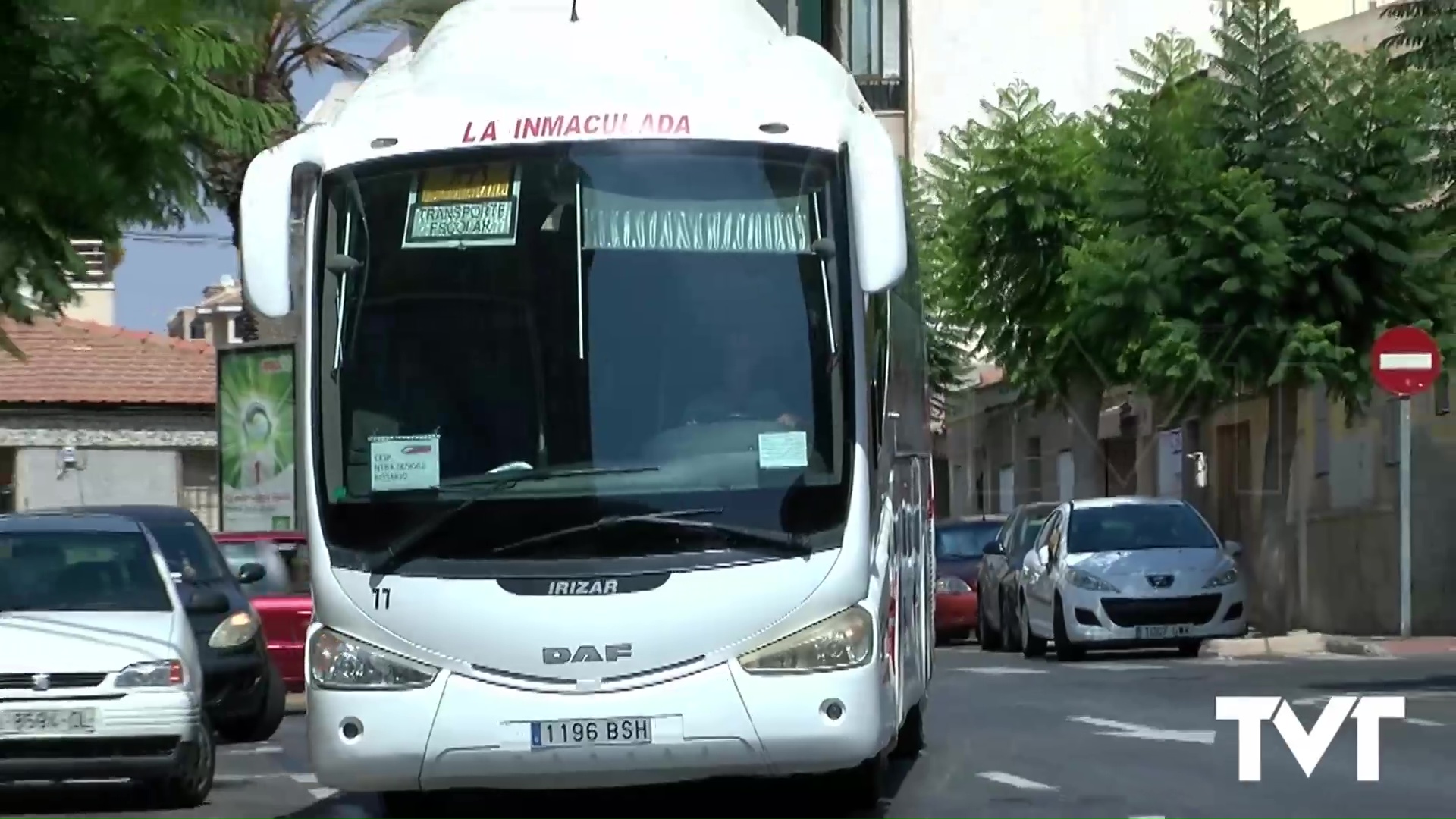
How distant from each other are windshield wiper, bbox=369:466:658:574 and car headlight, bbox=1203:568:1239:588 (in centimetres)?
1692

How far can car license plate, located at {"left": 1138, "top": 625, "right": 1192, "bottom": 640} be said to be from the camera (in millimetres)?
27156

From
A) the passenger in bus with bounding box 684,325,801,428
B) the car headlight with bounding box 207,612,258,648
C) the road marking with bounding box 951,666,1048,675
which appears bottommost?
the road marking with bounding box 951,666,1048,675

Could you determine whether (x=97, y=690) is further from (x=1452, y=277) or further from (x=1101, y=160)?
(x=1101, y=160)

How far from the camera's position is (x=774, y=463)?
36.8ft

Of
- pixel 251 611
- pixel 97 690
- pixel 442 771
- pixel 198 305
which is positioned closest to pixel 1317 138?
pixel 251 611

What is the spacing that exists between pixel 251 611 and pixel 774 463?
9.36 meters

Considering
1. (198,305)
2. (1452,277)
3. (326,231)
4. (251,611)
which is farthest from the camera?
(198,305)

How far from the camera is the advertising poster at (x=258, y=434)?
32188 millimetres

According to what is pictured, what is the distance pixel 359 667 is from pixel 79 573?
15.8 feet

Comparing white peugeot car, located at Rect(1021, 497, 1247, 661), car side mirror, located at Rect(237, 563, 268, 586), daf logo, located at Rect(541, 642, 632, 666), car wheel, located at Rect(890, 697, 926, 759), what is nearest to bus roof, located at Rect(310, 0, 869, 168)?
daf logo, located at Rect(541, 642, 632, 666)

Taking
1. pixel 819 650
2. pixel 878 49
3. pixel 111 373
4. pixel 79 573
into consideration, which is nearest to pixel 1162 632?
pixel 79 573

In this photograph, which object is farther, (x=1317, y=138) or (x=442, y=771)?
(x=1317, y=138)

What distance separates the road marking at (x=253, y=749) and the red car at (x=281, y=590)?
337 cm

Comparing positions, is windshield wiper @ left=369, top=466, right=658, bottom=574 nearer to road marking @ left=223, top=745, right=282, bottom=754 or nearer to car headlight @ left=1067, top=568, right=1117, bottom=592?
road marking @ left=223, top=745, right=282, bottom=754
